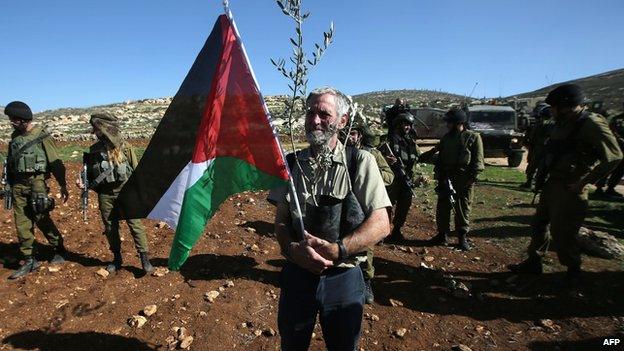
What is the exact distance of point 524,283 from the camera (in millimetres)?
4875

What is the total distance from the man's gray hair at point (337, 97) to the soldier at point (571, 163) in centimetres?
330

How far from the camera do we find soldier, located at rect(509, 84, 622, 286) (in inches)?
157

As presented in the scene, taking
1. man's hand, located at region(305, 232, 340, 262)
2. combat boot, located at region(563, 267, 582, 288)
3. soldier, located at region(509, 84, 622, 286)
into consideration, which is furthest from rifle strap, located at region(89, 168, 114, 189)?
combat boot, located at region(563, 267, 582, 288)

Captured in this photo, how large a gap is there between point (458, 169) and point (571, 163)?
5.95 ft

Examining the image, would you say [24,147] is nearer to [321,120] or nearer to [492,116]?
[321,120]

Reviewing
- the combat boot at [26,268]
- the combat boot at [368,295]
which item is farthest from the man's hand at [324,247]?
the combat boot at [26,268]

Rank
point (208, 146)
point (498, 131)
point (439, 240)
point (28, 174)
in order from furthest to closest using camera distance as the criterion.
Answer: point (498, 131) < point (439, 240) < point (28, 174) < point (208, 146)

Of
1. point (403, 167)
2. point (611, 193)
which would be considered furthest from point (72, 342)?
point (611, 193)

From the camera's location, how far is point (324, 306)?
2.25 metres

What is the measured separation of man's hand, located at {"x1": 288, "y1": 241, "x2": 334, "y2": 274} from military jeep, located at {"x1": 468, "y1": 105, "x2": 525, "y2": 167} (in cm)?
1453

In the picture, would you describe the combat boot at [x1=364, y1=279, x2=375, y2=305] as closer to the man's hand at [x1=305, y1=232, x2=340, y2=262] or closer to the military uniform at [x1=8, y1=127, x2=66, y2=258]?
the man's hand at [x1=305, y1=232, x2=340, y2=262]

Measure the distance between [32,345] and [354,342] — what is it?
11.0 ft

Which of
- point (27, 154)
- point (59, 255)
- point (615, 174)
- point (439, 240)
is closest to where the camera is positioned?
point (27, 154)

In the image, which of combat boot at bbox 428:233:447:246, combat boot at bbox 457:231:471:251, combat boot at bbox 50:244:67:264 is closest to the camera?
combat boot at bbox 50:244:67:264
